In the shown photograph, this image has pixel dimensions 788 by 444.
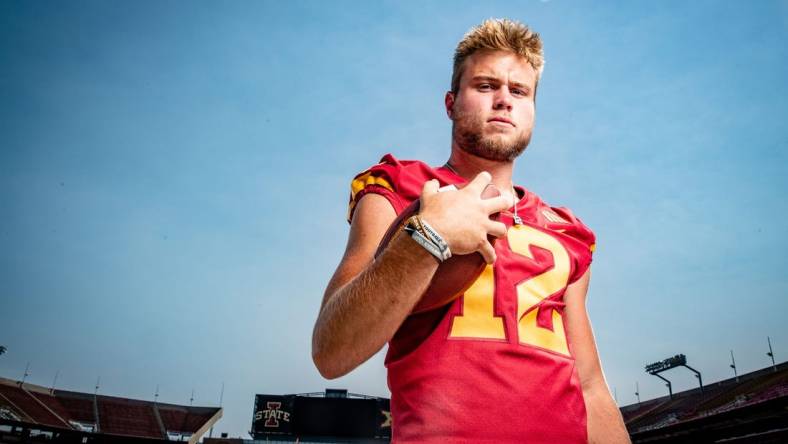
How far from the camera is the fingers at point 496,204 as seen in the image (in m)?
1.17

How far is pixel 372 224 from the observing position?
1.55 m

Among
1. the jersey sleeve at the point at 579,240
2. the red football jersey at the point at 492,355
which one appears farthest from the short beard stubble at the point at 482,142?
the jersey sleeve at the point at 579,240

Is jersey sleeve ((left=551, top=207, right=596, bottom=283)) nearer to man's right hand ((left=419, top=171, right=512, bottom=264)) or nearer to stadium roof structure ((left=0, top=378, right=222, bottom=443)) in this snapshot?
man's right hand ((left=419, top=171, right=512, bottom=264))

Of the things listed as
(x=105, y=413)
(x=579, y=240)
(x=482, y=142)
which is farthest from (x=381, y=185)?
(x=105, y=413)

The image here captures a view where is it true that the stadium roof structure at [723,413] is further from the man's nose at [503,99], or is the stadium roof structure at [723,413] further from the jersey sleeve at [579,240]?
the man's nose at [503,99]

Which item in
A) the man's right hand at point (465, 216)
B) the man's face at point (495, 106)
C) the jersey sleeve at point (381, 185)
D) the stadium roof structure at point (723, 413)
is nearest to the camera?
the man's right hand at point (465, 216)

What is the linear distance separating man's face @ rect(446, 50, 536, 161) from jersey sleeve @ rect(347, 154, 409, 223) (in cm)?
30

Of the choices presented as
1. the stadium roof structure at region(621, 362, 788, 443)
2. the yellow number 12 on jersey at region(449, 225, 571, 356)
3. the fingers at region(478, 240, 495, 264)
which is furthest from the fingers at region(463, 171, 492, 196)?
the stadium roof structure at region(621, 362, 788, 443)

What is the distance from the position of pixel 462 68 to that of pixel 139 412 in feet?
139

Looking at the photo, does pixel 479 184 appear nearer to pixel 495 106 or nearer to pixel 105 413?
pixel 495 106

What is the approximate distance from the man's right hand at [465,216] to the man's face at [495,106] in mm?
597

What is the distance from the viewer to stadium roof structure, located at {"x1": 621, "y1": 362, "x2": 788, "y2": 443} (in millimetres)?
7164

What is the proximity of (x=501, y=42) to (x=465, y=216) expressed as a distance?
1.00 meters

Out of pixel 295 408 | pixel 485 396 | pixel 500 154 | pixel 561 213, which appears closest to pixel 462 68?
pixel 500 154
